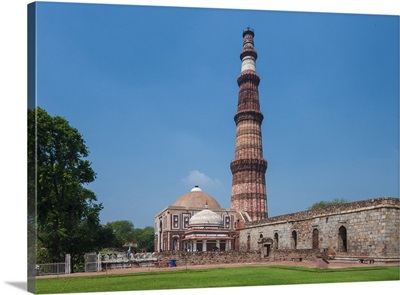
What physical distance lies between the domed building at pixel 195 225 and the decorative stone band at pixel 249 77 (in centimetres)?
1136

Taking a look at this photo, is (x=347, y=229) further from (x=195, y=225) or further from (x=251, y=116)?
(x=251, y=116)

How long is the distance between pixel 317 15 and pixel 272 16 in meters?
1.42

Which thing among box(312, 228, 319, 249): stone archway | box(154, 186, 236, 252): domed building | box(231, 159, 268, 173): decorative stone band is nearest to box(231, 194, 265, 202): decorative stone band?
box(154, 186, 236, 252): domed building

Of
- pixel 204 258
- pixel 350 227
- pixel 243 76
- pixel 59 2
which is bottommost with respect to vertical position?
pixel 204 258

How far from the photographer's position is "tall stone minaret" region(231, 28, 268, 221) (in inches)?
1537

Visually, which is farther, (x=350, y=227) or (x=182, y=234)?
(x=182, y=234)

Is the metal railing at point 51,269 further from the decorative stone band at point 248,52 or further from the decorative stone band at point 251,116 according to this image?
the decorative stone band at point 248,52

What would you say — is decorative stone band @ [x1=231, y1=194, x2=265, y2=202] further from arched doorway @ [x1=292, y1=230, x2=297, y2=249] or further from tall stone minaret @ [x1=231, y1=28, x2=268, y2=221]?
arched doorway @ [x1=292, y1=230, x2=297, y2=249]

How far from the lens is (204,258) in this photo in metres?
22.7

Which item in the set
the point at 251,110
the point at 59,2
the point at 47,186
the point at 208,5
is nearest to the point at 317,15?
the point at 208,5

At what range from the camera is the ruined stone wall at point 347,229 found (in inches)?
709

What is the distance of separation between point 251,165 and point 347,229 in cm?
1871

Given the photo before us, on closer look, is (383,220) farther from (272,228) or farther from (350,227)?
(272,228)

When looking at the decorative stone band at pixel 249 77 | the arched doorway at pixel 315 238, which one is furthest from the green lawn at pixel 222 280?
the decorative stone band at pixel 249 77
